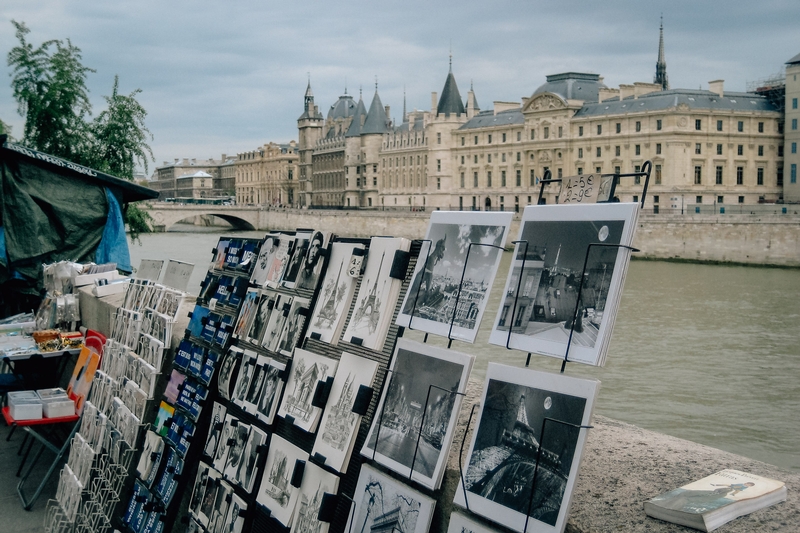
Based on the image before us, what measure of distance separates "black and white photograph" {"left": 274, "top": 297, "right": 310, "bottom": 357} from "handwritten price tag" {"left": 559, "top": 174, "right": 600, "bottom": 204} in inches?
35.6

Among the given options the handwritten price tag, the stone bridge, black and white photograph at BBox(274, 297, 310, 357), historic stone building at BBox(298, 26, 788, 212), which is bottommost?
black and white photograph at BBox(274, 297, 310, 357)

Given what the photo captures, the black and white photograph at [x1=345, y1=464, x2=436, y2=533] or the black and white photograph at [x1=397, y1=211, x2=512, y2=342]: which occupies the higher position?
the black and white photograph at [x1=397, y1=211, x2=512, y2=342]

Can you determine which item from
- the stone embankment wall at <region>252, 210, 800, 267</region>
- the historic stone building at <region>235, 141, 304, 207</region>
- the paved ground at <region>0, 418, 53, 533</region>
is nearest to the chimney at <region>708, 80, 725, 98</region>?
the stone embankment wall at <region>252, 210, 800, 267</region>

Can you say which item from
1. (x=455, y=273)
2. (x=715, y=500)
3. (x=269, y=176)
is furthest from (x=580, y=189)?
(x=269, y=176)

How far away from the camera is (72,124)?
9.07 meters

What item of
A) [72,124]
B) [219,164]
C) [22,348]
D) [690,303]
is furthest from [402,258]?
[219,164]

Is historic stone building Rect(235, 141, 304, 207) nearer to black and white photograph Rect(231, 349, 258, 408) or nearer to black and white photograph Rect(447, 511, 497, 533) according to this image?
black and white photograph Rect(231, 349, 258, 408)

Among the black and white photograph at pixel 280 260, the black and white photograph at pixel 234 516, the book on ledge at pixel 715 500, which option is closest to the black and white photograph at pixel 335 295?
the black and white photograph at pixel 280 260

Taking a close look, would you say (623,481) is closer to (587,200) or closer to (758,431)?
(587,200)

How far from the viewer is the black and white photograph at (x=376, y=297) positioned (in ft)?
6.51

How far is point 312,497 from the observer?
6.67 ft

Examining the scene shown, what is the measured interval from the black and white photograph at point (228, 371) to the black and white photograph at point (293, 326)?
267 millimetres

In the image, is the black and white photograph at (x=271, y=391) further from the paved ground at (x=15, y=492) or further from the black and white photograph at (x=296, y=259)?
the paved ground at (x=15, y=492)

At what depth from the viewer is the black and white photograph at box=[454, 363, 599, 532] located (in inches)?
56.1
